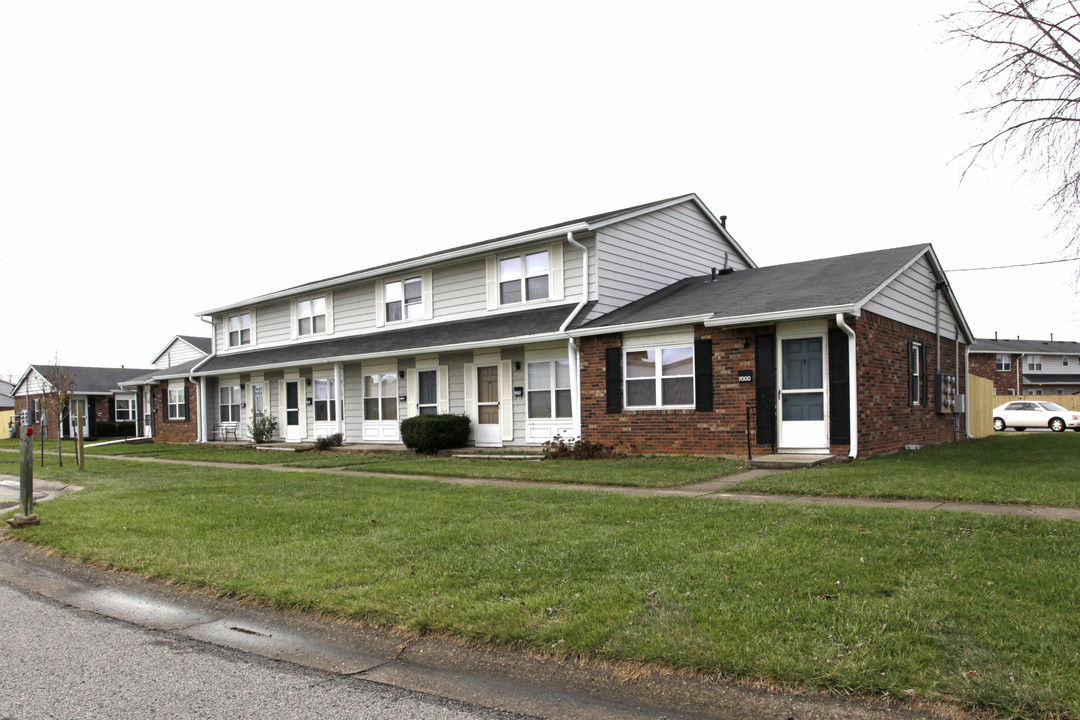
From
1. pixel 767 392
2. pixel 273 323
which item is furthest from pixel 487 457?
pixel 273 323

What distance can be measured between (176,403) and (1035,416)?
112 ft

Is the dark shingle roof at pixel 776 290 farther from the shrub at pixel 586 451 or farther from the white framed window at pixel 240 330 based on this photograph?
the white framed window at pixel 240 330

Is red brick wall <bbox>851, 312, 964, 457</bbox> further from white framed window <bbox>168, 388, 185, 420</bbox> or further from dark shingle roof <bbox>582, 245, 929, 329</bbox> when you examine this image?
white framed window <bbox>168, 388, 185, 420</bbox>

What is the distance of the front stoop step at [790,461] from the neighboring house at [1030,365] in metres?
47.7

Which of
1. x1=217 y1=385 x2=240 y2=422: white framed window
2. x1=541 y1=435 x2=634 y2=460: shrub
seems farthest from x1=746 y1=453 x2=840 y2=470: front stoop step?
x1=217 y1=385 x2=240 y2=422: white framed window

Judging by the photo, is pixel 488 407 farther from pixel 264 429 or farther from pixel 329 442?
pixel 264 429

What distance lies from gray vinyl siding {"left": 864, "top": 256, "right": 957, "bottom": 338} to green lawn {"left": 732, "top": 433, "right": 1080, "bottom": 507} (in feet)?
9.35

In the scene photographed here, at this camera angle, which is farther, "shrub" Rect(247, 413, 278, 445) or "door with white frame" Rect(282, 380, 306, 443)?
"shrub" Rect(247, 413, 278, 445)

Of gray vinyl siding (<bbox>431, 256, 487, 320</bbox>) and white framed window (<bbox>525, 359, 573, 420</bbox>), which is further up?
gray vinyl siding (<bbox>431, 256, 487, 320</bbox>)

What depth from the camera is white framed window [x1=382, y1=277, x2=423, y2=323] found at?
21.8 m

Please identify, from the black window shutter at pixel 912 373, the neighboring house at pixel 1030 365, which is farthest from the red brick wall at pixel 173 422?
the neighboring house at pixel 1030 365

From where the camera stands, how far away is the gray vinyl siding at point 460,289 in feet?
65.7

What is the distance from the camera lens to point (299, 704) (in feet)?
12.5

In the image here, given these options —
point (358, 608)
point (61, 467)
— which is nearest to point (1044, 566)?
point (358, 608)
